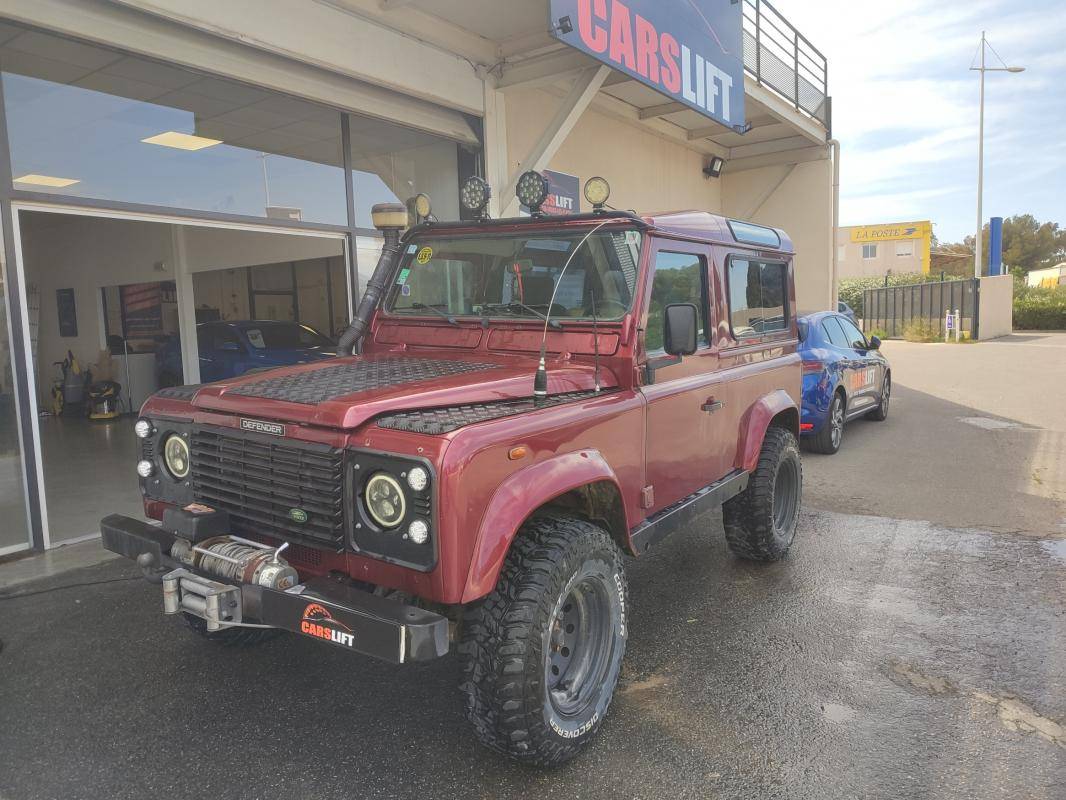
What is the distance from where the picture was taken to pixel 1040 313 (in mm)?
29875

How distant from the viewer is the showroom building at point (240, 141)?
202 inches

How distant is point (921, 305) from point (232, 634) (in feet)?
91.4

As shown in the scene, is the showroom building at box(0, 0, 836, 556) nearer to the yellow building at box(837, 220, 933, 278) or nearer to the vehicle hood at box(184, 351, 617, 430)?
the vehicle hood at box(184, 351, 617, 430)

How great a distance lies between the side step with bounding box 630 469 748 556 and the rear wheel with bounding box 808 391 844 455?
4.21 m

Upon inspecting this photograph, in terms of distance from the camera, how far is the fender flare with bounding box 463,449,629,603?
2.29 metres

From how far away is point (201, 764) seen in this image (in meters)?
2.67

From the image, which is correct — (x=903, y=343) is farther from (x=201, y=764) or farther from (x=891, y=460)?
(x=201, y=764)

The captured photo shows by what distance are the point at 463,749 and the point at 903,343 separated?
25515mm

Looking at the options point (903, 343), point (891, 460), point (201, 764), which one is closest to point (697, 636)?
point (201, 764)

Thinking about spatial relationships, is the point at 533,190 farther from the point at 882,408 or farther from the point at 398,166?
the point at 882,408

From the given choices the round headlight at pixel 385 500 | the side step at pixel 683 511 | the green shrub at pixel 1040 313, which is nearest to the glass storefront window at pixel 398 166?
the side step at pixel 683 511

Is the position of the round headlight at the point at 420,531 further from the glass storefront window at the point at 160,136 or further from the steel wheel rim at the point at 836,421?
the steel wheel rim at the point at 836,421

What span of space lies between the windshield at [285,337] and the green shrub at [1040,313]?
29602mm

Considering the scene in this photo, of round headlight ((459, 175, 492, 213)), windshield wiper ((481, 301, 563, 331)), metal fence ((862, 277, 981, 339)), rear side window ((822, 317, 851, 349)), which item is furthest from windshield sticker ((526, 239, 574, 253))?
metal fence ((862, 277, 981, 339))
